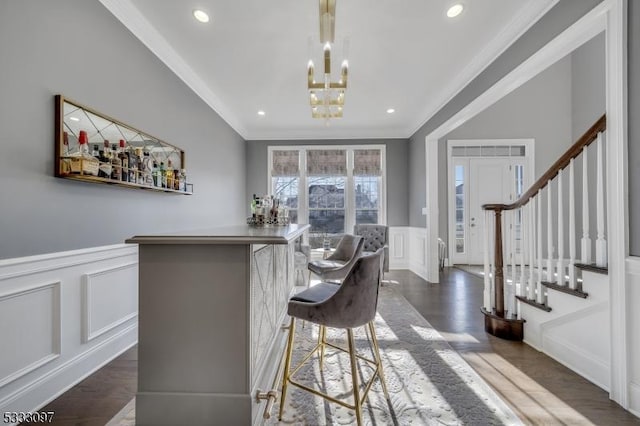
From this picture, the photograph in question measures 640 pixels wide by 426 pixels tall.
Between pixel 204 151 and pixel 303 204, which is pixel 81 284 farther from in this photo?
pixel 303 204

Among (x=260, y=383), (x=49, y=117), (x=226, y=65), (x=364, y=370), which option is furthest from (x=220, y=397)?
(x=226, y=65)

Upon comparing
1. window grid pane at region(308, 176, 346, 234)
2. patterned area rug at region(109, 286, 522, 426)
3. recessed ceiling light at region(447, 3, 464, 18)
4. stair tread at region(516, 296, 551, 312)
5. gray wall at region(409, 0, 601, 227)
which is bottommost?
patterned area rug at region(109, 286, 522, 426)

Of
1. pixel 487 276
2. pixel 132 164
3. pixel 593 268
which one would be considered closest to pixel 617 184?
pixel 593 268

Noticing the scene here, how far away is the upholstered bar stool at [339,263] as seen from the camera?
88.9 inches

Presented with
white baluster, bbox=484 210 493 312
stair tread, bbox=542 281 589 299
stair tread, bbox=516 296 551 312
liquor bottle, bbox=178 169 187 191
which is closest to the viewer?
stair tread, bbox=542 281 589 299

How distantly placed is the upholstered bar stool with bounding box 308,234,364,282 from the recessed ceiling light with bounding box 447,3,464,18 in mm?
2045

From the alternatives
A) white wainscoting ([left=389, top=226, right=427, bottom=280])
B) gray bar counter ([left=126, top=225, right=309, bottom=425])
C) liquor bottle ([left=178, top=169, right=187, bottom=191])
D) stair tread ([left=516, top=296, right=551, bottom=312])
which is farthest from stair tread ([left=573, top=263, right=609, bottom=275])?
liquor bottle ([left=178, top=169, right=187, bottom=191])

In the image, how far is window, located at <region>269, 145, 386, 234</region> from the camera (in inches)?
234

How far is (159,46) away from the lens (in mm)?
2695

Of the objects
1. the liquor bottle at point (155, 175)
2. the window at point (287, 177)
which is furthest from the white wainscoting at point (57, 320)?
the window at point (287, 177)

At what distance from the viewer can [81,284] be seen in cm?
190

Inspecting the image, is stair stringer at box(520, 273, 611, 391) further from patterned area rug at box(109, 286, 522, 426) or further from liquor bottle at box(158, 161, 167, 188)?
liquor bottle at box(158, 161, 167, 188)

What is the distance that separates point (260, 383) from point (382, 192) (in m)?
4.84

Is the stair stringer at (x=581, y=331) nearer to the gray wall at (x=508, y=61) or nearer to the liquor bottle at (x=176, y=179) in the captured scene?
the gray wall at (x=508, y=61)
